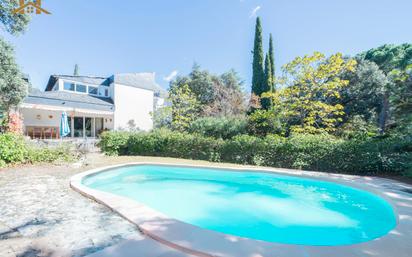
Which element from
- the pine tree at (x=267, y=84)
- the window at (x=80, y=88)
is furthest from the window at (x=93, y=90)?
the pine tree at (x=267, y=84)

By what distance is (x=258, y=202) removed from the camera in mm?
8938

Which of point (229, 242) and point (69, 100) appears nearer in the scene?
point (229, 242)

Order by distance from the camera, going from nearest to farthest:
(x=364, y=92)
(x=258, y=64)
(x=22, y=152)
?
(x=22, y=152)
(x=364, y=92)
(x=258, y=64)

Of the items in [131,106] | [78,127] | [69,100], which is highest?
[131,106]

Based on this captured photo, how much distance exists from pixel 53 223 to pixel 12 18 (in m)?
13.0

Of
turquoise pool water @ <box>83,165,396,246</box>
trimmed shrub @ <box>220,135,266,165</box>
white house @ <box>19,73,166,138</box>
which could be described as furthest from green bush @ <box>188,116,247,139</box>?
white house @ <box>19,73,166,138</box>

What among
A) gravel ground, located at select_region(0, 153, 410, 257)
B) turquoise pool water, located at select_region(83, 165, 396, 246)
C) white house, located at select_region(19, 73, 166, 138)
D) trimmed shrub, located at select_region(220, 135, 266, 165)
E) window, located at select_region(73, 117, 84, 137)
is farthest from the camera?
window, located at select_region(73, 117, 84, 137)

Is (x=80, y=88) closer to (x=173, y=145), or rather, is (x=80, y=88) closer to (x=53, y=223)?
(x=173, y=145)

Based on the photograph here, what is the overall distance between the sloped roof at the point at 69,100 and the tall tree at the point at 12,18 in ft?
33.7

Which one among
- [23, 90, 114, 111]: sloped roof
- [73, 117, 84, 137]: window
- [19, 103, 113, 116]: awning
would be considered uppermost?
[23, 90, 114, 111]: sloped roof

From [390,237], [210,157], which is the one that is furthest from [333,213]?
[210,157]

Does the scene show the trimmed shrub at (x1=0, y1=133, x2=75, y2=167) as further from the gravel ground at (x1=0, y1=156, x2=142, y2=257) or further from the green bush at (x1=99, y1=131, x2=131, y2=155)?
the green bush at (x1=99, y1=131, x2=131, y2=155)

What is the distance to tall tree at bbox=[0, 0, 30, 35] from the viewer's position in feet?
37.3

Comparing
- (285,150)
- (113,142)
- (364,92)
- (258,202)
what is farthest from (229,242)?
(364,92)
